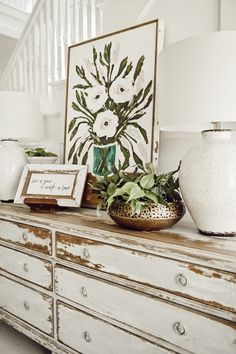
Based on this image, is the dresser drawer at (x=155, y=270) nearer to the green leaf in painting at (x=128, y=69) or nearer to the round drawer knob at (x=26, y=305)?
the round drawer knob at (x=26, y=305)

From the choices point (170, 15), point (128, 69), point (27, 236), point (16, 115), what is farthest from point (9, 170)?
point (170, 15)

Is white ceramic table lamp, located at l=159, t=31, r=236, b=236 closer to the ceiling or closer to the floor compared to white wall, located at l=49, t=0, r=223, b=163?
closer to the floor

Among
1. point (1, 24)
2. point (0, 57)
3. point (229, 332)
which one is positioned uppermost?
point (1, 24)

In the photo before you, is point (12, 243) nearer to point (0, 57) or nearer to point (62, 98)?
point (62, 98)

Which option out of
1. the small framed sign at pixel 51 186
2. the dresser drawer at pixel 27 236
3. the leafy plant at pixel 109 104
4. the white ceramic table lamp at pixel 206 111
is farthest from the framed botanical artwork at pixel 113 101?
the white ceramic table lamp at pixel 206 111

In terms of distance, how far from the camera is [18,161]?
2.21 m

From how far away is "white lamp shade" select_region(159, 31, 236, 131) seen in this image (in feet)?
3.83

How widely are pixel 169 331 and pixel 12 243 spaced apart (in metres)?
0.98

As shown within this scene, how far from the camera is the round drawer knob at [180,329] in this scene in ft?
3.93

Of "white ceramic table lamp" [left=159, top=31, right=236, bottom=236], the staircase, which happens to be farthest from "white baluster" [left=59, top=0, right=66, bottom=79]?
"white ceramic table lamp" [left=159, top=31, right=236, bottom=236]

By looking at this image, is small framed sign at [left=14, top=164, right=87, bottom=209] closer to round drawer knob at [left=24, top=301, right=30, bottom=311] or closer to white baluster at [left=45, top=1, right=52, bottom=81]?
round drawer knob at [left=24, top=301, right=30, bottom=311]

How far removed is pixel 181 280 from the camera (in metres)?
1.19

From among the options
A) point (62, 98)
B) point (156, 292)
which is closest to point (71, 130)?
point (62, 98)

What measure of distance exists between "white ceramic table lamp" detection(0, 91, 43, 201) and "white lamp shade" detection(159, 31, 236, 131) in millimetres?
1212
